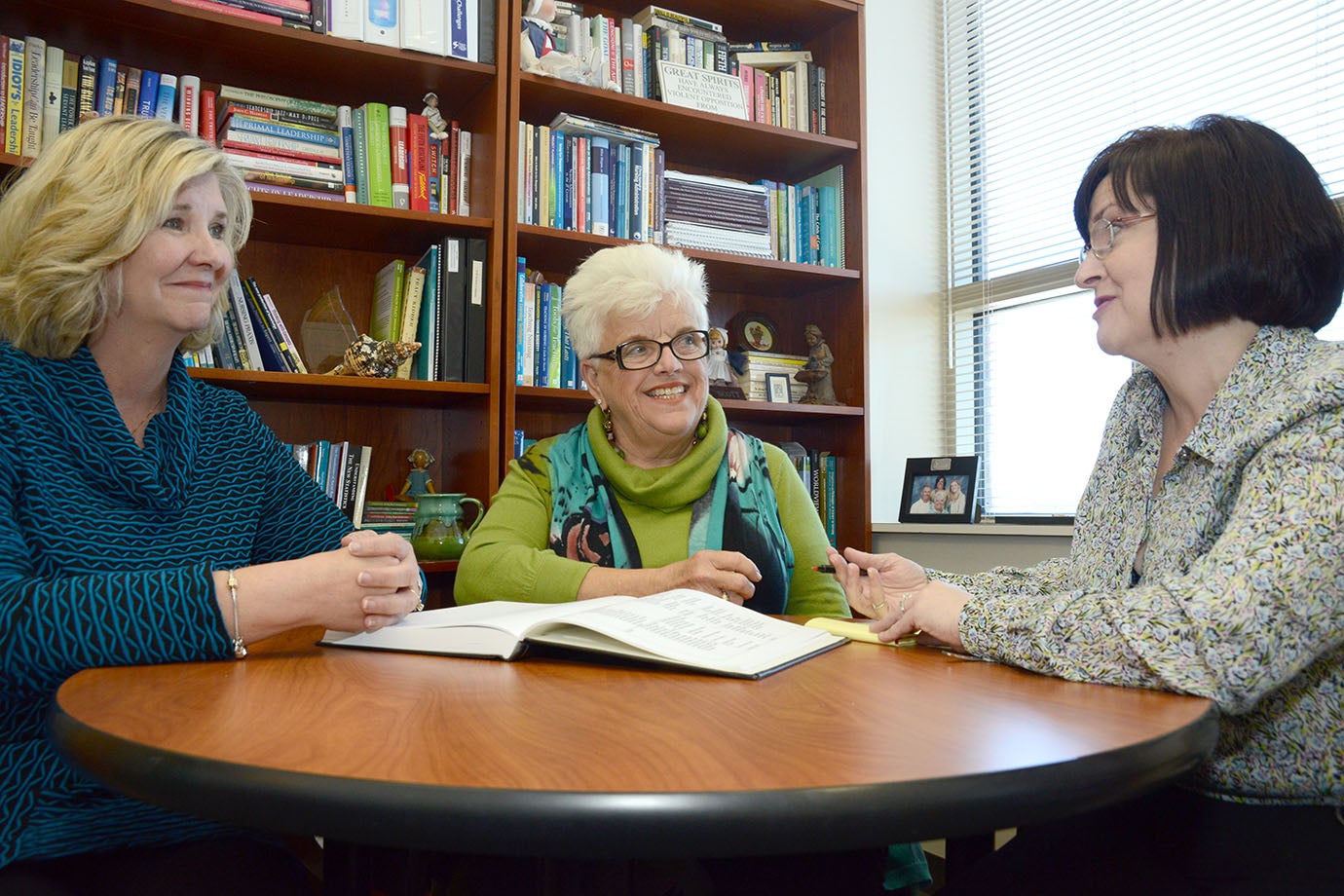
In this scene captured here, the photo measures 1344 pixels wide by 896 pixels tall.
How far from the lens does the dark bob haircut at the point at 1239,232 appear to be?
1.06 m

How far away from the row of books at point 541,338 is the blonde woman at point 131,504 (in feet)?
3.09

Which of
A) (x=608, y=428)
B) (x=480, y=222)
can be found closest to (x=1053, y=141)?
(x=480, y=222)

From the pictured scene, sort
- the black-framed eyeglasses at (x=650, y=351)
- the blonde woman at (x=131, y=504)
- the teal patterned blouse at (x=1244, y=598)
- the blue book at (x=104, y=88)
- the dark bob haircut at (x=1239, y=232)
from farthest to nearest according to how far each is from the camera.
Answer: the blue book at (x=104, y=88)
the black-framed eyeglasses at (x=650, y=351)
the dark bob haircut at (x=1239, y=232)
the blonde woman at (x=131, y=504)
the teal patterned blouse at (x=1244, y=598)

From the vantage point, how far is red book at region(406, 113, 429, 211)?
240cm

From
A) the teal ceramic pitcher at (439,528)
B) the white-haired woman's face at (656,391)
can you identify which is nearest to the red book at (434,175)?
the teal ceramic pitcher at (439,528)

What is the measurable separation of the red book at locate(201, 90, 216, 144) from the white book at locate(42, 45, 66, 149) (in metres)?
0.29

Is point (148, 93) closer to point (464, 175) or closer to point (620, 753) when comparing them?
point (464, 175)

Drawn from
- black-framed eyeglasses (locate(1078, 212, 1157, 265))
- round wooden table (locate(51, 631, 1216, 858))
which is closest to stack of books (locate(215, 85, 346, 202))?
round wooden table (locate(51, 631, 1216, 858))

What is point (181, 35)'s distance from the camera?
218cm

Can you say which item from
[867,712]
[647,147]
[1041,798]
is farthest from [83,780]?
[647,147]

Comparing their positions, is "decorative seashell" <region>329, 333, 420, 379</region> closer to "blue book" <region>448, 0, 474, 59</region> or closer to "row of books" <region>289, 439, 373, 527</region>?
"row of books" <region>289, 439, 373, 527</region>

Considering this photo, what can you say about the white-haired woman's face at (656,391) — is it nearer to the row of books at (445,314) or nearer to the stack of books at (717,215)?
the row of books at (445,314)

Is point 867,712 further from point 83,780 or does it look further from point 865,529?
point 865,529

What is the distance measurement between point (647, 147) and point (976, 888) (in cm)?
220
